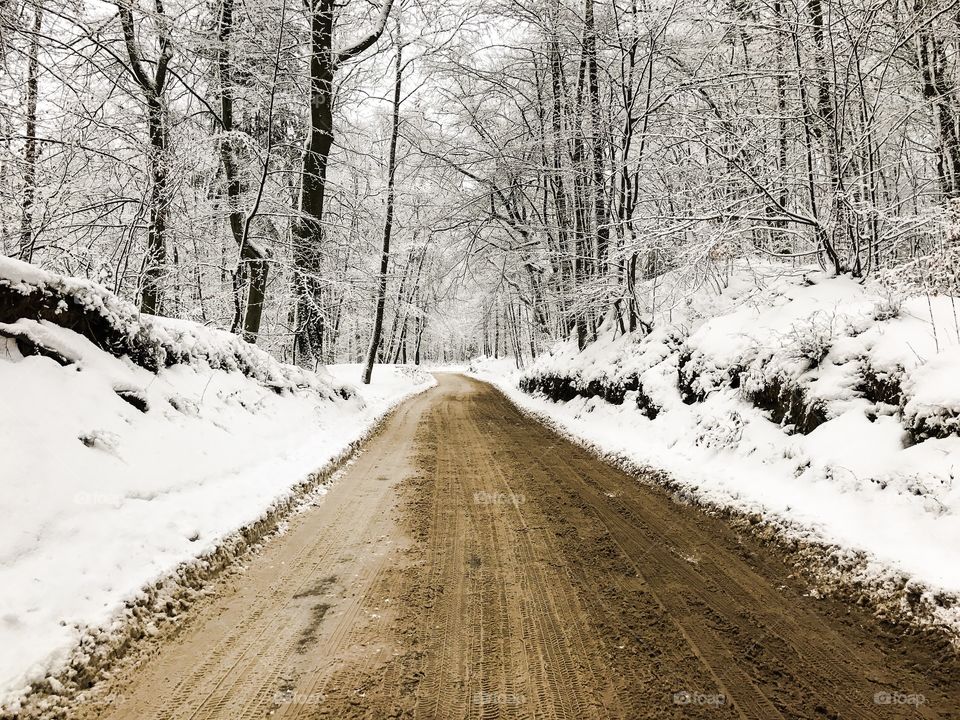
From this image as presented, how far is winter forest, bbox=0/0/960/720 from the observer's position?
254 cm

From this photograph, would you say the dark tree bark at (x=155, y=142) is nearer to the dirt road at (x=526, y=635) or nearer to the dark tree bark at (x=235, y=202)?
the dark tree bark at (x=235, y=202)

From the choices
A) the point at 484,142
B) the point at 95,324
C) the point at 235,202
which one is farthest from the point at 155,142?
the point at 484,142

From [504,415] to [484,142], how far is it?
25.1 ft

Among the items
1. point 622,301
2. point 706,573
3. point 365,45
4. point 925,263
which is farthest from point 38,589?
point 365,45

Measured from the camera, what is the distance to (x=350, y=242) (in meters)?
14.3

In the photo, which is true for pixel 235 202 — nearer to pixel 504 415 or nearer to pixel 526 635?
pixel 504 415

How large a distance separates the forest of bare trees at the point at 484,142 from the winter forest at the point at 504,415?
109 mm

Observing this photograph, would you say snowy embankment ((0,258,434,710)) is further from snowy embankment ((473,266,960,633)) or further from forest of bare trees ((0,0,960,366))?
snowy embankment ((473,266,960,633))

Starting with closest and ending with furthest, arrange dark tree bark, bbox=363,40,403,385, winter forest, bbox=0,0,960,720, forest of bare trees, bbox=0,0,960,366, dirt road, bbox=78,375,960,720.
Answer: dirt road, bbox=78,375,960,720, winter forest, bbox=0,0,960,720, forest of bare trees, bbox=0,0,960,366, dark tree bark, bbox=363,40,403,385

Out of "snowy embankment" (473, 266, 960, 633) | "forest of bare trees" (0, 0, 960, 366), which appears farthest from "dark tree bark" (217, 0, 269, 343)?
"snowy embankment" (473, 266, 960, 633)

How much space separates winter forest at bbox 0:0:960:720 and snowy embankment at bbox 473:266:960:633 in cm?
4

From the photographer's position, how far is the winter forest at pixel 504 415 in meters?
2.54

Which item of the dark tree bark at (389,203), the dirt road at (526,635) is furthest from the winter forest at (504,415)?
the dark tree bark at (389,203)

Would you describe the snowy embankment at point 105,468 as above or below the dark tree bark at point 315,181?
below
